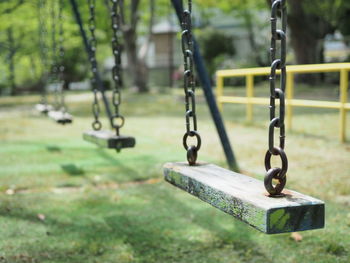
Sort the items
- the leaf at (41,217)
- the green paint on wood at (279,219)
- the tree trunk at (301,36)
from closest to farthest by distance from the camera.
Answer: the green paint on wood at (279,219), the leaf at (41,217), the tree trunk at (301,36)

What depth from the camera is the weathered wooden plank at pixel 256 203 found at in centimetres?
147

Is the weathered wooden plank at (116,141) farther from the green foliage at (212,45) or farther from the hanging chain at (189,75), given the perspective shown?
the green foliage at (212,45)

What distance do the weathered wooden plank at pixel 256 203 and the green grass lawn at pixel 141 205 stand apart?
760mm

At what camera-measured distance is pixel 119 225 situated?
3.21m

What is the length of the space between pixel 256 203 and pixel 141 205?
2.22m

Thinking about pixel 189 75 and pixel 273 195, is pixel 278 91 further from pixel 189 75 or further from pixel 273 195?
pixel 189 75

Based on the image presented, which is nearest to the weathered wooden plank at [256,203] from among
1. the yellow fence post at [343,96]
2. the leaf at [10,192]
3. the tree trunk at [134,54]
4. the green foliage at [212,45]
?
the leaf at [10,192]

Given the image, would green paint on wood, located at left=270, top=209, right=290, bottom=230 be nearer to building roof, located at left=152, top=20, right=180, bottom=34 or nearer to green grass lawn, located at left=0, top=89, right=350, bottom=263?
green grass lawn, located at left=0, top=89, right=350, bottom=263

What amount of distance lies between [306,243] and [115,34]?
1.73m

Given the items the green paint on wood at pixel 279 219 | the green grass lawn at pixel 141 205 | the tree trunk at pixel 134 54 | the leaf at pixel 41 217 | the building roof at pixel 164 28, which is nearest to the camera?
the green paint on wood at pixel 279 219

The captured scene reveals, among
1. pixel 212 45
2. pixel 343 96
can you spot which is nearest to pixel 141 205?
pixel 343 96

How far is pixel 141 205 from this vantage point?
144 inches

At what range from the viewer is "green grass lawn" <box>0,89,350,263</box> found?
2.70 metres

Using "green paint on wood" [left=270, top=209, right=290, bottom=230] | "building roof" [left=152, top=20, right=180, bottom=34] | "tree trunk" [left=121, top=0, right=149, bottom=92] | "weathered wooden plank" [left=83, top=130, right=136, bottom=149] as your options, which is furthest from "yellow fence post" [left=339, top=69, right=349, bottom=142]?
"building roof" [left=152, top=20, right=180, bottom=34]
